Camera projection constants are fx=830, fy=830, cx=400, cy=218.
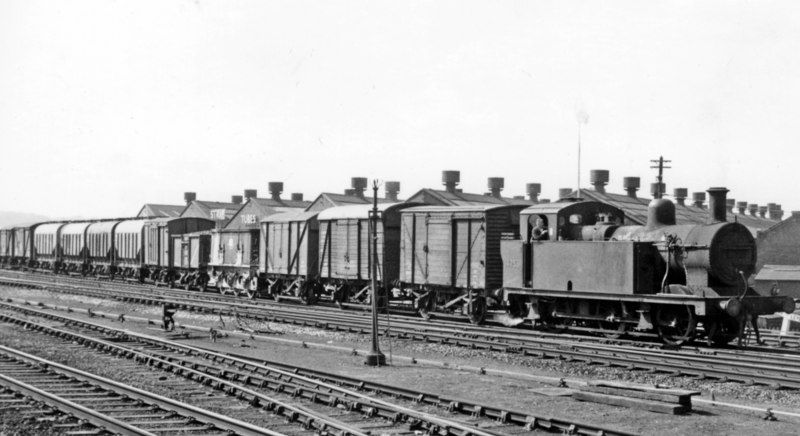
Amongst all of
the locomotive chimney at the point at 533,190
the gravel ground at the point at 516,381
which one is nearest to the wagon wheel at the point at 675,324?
the gravel ground at the point at 516,381

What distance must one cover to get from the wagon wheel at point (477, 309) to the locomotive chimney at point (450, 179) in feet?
101

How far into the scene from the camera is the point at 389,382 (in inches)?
512

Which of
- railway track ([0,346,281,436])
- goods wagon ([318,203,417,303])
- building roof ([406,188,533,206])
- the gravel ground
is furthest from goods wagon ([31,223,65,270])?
railway track ([0,346,281,436])

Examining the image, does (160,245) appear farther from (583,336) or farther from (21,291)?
(583,336)

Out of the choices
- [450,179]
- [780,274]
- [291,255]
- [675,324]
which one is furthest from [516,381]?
[450,179]

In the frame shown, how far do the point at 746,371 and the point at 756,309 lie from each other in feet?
11.4

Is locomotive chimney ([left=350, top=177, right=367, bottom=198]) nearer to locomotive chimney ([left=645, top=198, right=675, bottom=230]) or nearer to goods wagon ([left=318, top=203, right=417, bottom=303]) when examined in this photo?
goods wagon ([left=318, top=203, right=417, bottom=303])

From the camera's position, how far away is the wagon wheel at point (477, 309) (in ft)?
72.2

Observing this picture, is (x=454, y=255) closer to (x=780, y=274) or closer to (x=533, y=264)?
(x=533, y=264)

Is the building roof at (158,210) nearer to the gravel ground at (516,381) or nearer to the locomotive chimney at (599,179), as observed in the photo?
the locomotive chimney at (599,179)

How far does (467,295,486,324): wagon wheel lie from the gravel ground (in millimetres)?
3857

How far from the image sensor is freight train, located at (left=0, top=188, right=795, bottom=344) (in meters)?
16.7

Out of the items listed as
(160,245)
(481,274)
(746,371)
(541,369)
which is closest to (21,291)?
(160,245)

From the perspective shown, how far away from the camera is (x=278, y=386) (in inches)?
478
